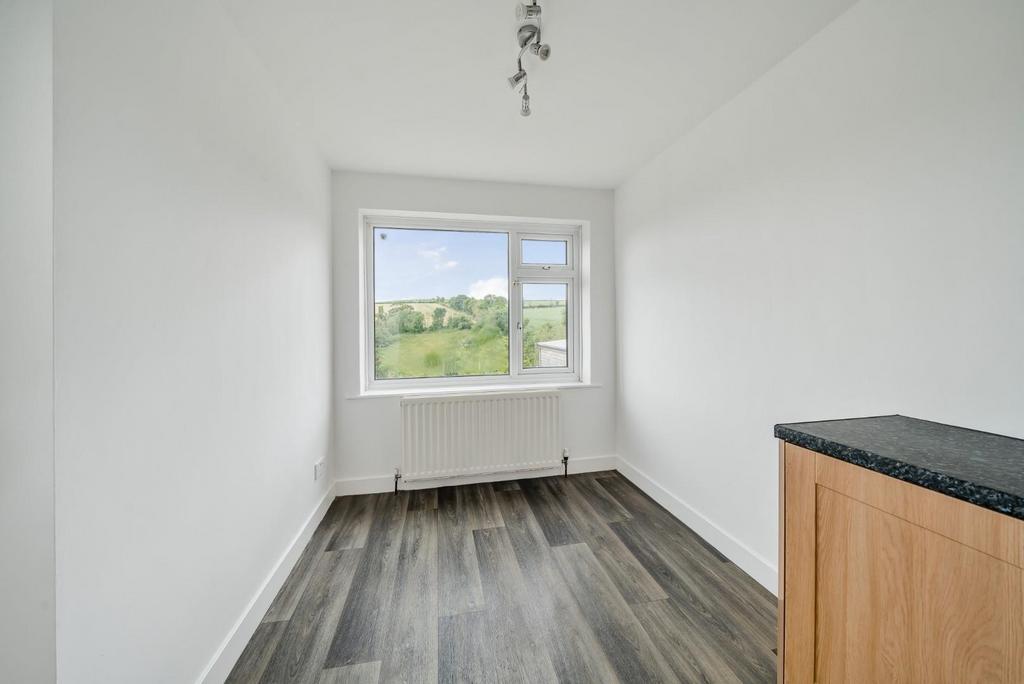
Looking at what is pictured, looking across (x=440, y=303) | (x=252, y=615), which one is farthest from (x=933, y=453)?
(x=440, y=303)

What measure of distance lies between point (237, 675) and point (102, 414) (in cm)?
116

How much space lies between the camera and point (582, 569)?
199 cm

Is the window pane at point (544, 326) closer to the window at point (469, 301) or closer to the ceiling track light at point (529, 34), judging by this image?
the window at point (469, 301)

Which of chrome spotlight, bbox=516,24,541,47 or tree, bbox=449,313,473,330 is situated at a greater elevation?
chrome spotlight, bbox=516,24,541,47

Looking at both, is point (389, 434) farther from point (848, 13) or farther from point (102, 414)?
point (848, 13)

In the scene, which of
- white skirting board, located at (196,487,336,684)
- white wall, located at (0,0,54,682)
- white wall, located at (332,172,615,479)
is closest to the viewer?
white wall, located at (0,0,54,682)

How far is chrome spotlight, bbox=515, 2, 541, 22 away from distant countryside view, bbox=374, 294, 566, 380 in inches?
82.9

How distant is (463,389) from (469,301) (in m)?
0.76

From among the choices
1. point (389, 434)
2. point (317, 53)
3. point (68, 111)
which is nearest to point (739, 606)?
point (389, 434)

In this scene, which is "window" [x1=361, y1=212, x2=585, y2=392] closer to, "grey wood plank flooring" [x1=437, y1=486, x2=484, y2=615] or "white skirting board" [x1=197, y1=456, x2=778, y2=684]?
"white skirting board" [x1=197, y1=456, x2=778, y2=684]

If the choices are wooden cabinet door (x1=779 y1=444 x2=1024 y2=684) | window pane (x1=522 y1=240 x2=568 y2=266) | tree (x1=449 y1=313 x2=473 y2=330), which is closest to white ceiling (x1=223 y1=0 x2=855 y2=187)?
window pane (x1=522 y1=240 x2=568 y2=266)

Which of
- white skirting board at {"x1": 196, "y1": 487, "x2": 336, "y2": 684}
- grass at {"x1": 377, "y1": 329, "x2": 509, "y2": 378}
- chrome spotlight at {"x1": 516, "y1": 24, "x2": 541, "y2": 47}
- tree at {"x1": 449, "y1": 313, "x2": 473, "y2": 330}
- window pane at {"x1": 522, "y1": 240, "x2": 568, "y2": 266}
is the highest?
chrome spotlight at {"x1": 516, "y1": 24, "x2": 541, "y2": 47}

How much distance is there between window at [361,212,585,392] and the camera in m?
3.16

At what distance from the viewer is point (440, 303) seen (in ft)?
10.7
